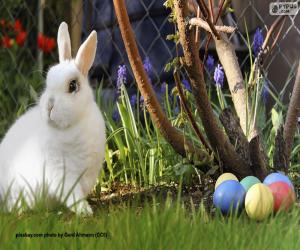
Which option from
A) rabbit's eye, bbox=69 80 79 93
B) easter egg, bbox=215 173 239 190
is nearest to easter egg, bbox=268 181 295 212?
easter egg, bbox=215 173 239 190

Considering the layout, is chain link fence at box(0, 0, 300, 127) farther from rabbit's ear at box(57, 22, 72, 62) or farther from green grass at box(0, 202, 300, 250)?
green grass at box(0, 202, 300, 250)

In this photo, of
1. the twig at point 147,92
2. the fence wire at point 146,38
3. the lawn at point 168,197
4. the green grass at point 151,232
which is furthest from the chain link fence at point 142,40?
the green grass at point 151,232

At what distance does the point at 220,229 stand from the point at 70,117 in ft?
1.72

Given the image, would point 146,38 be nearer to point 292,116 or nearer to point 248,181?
point 292,116

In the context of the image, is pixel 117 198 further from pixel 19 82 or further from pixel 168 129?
pixel 19 82

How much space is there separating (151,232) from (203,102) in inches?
26.7

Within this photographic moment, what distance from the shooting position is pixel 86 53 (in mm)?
2098

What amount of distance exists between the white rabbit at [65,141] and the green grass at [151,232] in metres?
0.17

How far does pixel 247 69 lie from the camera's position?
3.90 m

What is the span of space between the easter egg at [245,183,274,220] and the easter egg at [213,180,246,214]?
0.08 ft

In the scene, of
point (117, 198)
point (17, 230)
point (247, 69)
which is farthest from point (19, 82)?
point (17, 230)

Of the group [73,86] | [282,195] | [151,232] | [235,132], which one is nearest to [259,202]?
[282,195]

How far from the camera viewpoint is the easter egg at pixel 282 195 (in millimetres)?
2094

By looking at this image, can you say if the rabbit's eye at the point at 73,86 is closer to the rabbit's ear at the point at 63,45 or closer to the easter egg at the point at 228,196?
the rabbit's ear at the point at 63,45
